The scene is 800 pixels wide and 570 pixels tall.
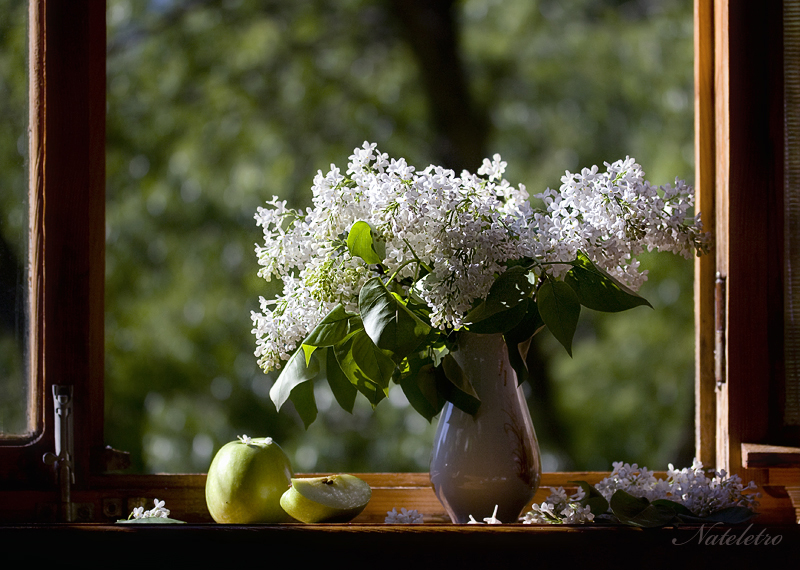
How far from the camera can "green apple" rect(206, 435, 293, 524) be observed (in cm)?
72

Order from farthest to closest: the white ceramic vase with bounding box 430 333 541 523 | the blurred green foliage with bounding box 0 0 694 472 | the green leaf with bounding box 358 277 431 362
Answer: the blurred green foliage with bounding box 0 0 694 472, the white ceramic vase with bounding box 430 333 541 523, the green leaf with bounding box 358 277 431 362

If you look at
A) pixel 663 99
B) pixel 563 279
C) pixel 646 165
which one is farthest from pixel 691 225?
pixel 663 99

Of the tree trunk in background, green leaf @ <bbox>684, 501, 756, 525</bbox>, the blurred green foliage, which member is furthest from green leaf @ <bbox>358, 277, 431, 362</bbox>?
the tree trunk in background

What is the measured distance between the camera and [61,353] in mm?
872

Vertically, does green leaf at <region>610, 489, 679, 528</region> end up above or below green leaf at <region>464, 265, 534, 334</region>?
below

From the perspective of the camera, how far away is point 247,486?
72 cm

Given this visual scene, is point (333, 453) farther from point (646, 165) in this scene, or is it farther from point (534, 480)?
point (534, 480)

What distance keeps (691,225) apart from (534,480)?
31 cm

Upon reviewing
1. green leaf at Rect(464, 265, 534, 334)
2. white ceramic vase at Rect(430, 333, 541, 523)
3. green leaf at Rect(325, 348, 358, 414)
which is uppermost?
green leaf at Rect(464, 265, 534, 334)

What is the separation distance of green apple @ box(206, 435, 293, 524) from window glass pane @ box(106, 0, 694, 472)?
1760mm

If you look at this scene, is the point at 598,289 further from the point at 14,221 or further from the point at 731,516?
the point at 14,221

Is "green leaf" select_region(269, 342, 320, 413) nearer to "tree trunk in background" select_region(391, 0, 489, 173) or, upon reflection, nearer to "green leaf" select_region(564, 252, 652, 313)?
"green leaf" select_region(564, 252, 652, 313)

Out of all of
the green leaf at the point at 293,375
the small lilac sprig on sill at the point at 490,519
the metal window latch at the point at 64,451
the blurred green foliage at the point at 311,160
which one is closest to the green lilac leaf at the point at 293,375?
the green leaf at the point at 293,375

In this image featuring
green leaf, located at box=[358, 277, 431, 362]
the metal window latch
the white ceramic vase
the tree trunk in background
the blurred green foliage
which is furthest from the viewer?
the tree trunk in background
